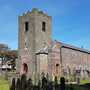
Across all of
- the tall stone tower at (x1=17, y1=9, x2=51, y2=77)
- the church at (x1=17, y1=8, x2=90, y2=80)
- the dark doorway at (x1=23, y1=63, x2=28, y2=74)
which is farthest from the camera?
the dark doorway at (x1=23, y1=63, x2=28, y2=74)

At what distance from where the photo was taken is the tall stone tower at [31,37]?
44.4m

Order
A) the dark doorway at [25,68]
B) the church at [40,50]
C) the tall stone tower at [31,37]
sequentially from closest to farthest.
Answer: the church at [40,50], the tall stone tower at [31,37], the dark doorway at [25,68]

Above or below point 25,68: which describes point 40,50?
above

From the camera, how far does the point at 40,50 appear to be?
144ft

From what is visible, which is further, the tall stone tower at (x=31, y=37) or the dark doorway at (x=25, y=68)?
the dark doorway at (x=25, y=68)

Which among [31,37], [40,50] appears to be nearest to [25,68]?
[40,50]

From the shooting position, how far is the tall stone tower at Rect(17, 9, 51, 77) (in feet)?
146

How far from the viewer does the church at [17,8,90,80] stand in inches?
1715

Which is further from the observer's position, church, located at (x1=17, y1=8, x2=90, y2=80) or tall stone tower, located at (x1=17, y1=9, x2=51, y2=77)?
tall stone tower, located at (x1=17, y1=9, x2=51, y2=77)

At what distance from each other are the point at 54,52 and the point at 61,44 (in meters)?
2.38

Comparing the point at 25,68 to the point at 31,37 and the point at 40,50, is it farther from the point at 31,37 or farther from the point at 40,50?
the point at 31,37

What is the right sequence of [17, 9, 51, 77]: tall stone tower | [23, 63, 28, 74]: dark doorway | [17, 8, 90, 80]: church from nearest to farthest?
1. [17, 8, 90, 80]: church
2. [17, 9, 51, 77]: tall stone tower
3. [23, 63, 28, 74]: dark doorway

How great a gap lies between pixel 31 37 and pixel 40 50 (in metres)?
2.77

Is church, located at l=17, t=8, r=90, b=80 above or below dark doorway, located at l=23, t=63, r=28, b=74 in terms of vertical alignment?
above
